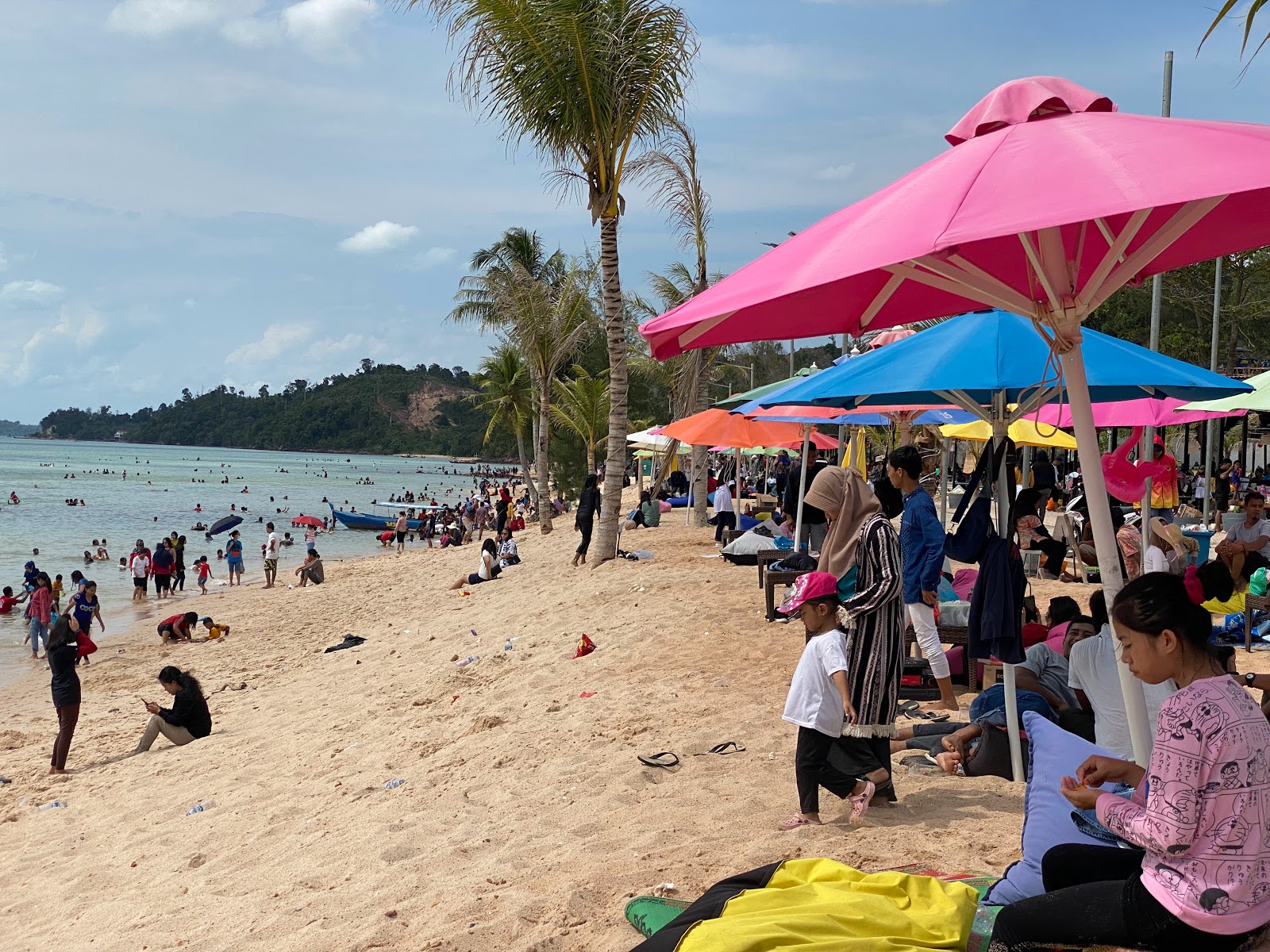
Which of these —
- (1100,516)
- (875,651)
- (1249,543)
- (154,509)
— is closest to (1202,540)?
(1249,543)

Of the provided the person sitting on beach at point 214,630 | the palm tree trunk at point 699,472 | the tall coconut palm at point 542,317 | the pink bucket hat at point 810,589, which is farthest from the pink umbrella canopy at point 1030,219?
the tall coconut palm at point 542,317

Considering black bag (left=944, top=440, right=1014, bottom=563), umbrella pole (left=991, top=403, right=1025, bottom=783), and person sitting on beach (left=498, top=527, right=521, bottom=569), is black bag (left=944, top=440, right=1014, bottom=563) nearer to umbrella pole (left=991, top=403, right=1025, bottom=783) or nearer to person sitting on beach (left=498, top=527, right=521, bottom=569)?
umbrella pole (left=991, top=403, right=1025, bottom=783)

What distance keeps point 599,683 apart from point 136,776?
415cm

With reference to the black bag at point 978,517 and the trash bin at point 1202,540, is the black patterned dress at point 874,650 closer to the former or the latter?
the black bag at point 978,517

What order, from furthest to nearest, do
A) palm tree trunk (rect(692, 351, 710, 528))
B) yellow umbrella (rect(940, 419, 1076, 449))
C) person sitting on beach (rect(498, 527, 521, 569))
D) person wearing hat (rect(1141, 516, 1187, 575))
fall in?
1. palm tree trunk (rect(692, 351, 710, 528))
2. person sitting on beach (rect(498, 527, 521, 569))
3. yellow umbrella (rect(940, 419, 1076, 449))
4. person wearing hat (rect(1141, 516, 1187, 575))

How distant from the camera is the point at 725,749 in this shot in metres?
5.98

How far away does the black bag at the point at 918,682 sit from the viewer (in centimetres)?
684

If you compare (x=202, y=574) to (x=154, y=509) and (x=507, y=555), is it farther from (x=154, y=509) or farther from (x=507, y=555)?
(x=154, y=509)

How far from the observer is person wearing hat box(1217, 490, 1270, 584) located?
30.7 feet

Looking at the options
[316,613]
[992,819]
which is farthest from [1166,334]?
[992,819]

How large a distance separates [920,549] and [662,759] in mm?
1994

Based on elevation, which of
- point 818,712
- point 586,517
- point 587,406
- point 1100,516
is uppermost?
point 587,406

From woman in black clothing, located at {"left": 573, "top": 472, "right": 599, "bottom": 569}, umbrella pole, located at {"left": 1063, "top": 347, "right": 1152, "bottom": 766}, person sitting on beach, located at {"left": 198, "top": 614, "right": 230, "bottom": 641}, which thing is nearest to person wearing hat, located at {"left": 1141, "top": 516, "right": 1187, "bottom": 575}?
umbrella pole, located at {"left": 1063, "top": 347, "right": 1152, "bottom": 766}

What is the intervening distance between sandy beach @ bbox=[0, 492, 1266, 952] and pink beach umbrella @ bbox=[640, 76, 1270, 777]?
82.7 inches
